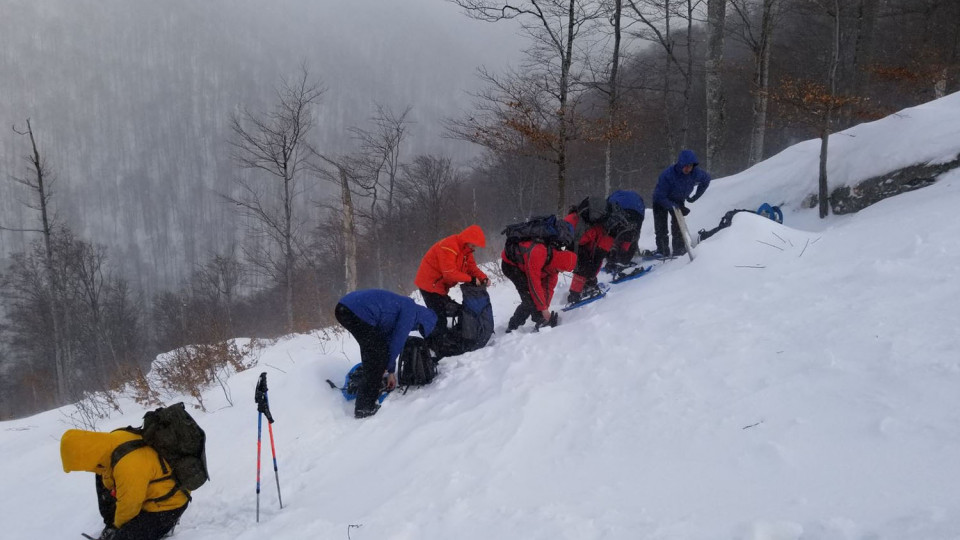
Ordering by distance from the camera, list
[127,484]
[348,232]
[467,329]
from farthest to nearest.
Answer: [348,232], [467,329], [127,484]

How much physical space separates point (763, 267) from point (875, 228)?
126 cm

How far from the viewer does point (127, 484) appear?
3.47 metres

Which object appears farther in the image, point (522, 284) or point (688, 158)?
point (688, 158)

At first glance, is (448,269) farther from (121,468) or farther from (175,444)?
(121,468)

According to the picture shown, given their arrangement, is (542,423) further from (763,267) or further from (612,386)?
(763,267)

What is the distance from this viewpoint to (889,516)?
1839 millimetres

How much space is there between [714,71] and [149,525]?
14.9 metres

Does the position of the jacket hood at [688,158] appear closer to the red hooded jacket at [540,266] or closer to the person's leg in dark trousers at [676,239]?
the person's leg in dark trousers at [676,239]

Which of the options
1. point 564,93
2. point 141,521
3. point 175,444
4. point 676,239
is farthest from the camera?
point 564,93

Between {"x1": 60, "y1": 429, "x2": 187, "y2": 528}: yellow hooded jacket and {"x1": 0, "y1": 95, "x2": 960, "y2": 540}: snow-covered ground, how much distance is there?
454mm

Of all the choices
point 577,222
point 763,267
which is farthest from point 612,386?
point 577,222

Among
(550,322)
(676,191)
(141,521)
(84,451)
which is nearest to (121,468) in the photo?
(84,451)

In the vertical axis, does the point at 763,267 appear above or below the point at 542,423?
above

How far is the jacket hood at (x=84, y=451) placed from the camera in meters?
3.48
